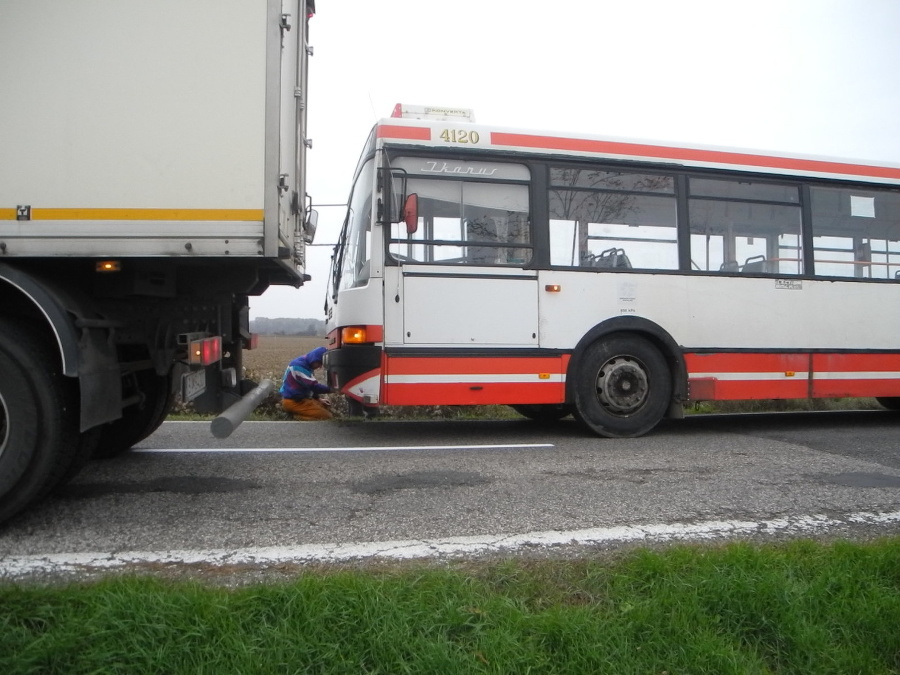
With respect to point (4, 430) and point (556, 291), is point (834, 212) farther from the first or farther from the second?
point (4, 430)

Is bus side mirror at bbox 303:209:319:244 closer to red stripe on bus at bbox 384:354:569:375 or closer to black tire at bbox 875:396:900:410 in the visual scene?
red stripe on bus at bbox 384:354:569:375

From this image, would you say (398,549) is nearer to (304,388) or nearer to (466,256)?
(466,256)

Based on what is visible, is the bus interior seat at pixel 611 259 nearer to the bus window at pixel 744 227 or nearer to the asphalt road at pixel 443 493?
the bus window at pixel 744 227

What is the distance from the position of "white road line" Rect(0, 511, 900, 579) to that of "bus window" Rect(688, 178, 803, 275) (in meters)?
3.78

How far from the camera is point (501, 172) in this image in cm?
609

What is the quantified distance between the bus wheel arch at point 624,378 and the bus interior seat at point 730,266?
1060 mm

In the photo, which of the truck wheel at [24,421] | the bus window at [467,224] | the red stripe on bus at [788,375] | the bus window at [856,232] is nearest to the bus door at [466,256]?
the bus window at [467,224]

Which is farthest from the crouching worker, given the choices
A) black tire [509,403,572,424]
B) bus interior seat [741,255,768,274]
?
bus interior seat [741,255,768,274]

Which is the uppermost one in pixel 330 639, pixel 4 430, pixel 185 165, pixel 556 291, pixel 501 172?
pixel 501 172

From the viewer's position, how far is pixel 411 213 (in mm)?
5594

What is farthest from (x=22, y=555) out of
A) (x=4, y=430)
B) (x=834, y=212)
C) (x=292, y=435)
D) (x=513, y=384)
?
(x=834, y=212)

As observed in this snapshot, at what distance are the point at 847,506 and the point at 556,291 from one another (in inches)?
120

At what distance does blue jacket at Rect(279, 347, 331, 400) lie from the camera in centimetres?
822

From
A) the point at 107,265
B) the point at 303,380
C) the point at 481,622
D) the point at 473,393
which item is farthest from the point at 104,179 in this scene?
the point at 303,380
